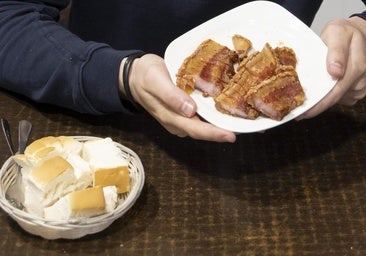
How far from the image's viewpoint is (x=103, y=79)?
1010 millimetres

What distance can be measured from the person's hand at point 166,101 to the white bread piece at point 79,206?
18cm

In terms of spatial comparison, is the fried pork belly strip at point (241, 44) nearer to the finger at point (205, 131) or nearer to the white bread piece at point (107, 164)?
the finger at point (205, 131)

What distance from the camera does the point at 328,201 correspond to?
36.6 inches

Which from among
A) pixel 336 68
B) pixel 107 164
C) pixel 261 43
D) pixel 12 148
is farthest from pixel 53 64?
pixel 336 68

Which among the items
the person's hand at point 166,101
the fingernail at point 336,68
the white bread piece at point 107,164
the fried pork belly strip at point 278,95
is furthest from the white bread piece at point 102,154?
the fingernail at point 336,68

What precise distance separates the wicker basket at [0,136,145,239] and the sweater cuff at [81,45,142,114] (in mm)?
187

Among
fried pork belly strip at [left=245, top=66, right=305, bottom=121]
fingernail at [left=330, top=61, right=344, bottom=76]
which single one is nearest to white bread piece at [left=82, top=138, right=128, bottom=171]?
fried pork belly strip at [left=245, top=66, right=305, bottom=121]

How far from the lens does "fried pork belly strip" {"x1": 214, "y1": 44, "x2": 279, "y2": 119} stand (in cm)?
88

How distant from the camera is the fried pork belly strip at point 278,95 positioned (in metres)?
0.87

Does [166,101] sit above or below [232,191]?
above

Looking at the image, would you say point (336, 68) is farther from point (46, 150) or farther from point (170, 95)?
point (46, 150)

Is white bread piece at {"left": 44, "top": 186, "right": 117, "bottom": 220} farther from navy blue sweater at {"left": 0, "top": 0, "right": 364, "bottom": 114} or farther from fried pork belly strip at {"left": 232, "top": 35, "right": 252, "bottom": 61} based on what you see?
fried pork belly strip at {"left": 232, "top": 35, "right": 252, "bottom": 61}

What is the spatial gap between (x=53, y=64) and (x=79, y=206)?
1.17 ft

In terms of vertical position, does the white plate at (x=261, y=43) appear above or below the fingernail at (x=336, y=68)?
below
